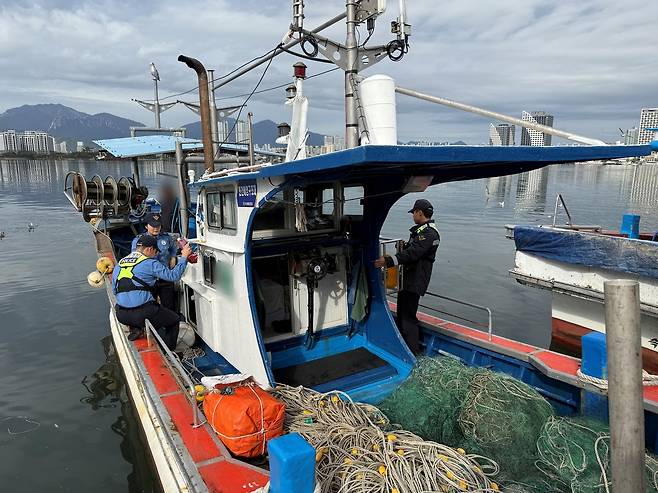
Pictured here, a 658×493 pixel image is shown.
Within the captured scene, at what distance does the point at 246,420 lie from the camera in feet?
11.7

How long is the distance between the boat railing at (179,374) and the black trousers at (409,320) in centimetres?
292

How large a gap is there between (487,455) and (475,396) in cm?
55

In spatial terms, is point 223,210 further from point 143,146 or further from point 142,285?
point 143,146

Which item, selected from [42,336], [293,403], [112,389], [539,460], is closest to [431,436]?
[539,460]

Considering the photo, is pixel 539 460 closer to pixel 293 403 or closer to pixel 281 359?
pixel 293 403

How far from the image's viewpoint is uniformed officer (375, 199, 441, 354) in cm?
556

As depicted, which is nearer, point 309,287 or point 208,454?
point 208,454

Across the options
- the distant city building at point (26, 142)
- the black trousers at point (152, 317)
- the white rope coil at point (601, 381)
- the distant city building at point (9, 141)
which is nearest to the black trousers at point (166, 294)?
the black trousers at point (152, 317)

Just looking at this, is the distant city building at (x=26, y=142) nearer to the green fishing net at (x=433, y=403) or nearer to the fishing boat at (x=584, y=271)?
the fishing boat at (x=584, y=271)

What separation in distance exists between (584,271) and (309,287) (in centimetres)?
536

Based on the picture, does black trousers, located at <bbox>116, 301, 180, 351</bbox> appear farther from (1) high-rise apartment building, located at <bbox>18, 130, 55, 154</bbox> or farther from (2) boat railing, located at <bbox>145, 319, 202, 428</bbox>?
(1) high-rise apartment building, located at <bbox>18, 130, 55, 154</bbox>

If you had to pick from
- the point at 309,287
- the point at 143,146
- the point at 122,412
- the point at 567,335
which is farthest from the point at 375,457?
the point at 143,146

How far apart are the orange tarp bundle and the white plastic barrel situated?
2309 mm

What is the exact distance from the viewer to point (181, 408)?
4.28 m
